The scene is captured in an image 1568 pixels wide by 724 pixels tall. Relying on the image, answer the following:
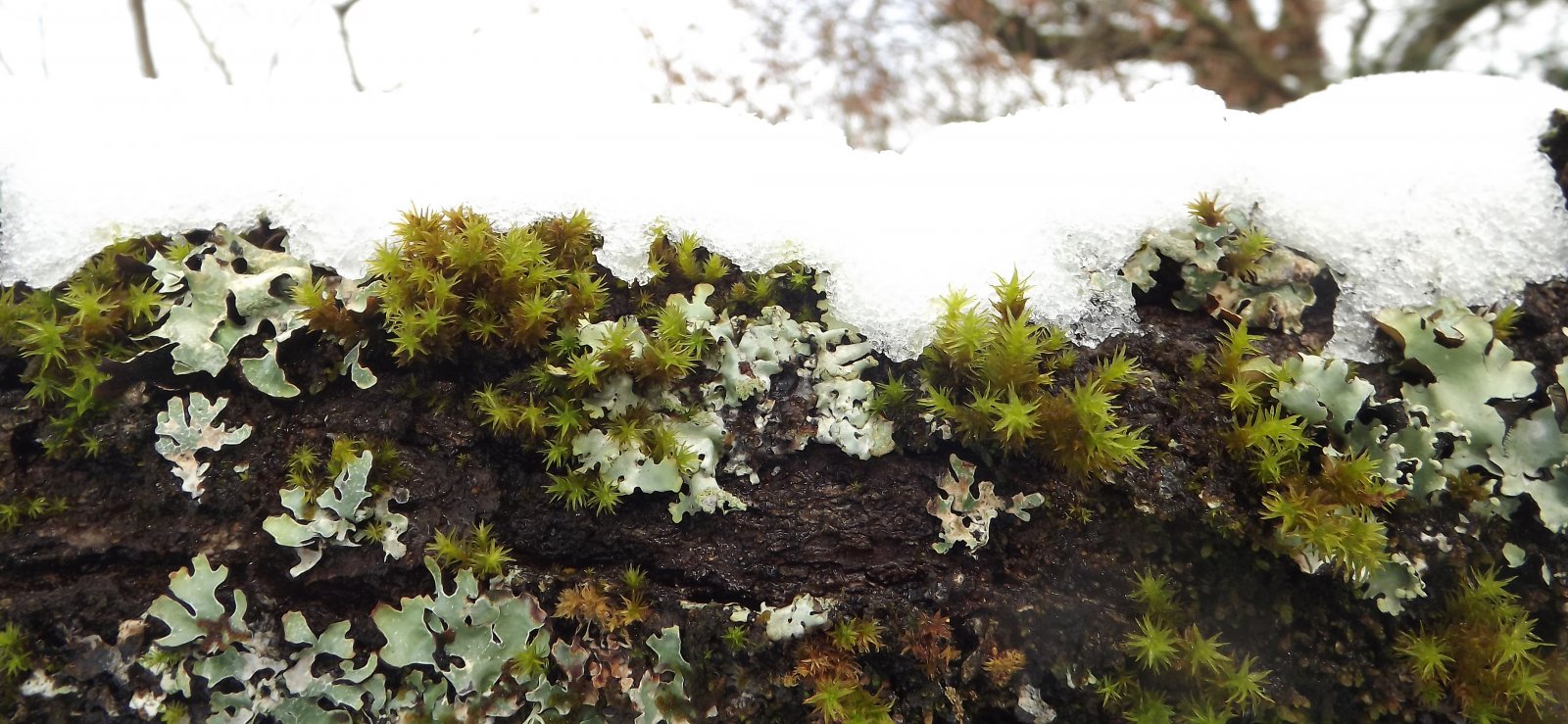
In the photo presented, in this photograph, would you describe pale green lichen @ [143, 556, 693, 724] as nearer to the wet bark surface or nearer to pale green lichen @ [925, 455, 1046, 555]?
the wet bark surface

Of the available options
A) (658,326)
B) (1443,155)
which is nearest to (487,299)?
(658,326)

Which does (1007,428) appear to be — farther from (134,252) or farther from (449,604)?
(134,252)

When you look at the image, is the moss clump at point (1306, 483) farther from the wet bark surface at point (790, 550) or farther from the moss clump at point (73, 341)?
the moss clump at point (73, 341)

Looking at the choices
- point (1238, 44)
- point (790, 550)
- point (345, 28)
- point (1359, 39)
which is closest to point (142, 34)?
point (345, 28)

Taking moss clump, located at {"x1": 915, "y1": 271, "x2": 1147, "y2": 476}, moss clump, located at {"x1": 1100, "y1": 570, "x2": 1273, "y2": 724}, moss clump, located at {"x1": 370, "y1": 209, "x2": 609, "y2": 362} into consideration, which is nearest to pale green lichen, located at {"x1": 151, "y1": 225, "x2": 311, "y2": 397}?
moss clump, located at {"x1": 370, "y1": 209, "x2": 609, "y2": 362}

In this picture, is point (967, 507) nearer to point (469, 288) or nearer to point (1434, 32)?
point (469, 288)
